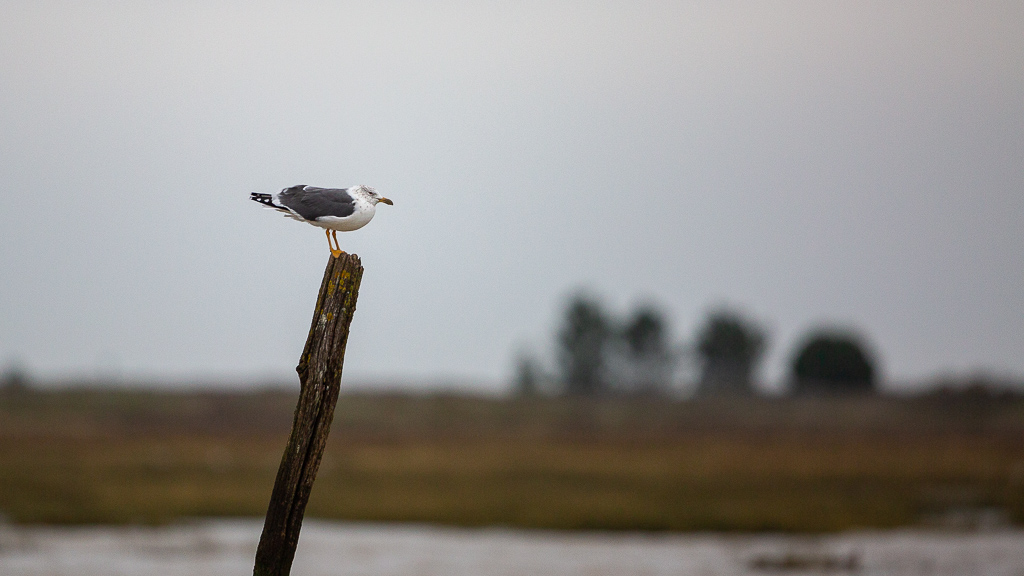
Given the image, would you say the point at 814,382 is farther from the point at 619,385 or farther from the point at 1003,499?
the point at 1003,499

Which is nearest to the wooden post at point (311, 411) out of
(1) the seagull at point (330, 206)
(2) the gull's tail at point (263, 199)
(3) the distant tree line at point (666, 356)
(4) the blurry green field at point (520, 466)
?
(1) the seagull at point (330, 206)

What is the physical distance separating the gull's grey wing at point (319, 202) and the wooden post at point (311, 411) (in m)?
1.09

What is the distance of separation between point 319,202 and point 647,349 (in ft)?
263

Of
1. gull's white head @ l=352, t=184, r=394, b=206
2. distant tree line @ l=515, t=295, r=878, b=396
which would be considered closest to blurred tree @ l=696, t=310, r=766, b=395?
distant tree line @ l=515, t=295, r=878, b=396

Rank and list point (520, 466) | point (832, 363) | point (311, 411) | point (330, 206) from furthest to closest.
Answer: point (832, 363) → point (520, 466) → point (330, 206) → point (311, 411)

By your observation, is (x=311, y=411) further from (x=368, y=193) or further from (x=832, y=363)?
(x=832, y=363)

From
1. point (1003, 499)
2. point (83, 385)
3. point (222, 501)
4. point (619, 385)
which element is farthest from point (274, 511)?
point (619, 385)

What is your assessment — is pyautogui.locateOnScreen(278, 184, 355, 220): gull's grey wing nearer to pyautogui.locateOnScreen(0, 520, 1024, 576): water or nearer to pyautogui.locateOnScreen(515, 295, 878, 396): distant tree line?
pyautogui.locateOnScreen(0, 520, 1024, 576): water

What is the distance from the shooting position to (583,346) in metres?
87.2

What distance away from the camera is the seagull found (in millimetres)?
8273

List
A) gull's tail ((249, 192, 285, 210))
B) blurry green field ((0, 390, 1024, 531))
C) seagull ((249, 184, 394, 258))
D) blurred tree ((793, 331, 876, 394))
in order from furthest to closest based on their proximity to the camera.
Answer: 1. blurred tree ((793, 331, 876, 394))
2. blurry green field ((0, 390, 1024, 531))
3. gull's tail ((249, 192, 285, 210))
4. seagull ((249, 184, 394, 258))

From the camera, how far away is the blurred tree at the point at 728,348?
282ft

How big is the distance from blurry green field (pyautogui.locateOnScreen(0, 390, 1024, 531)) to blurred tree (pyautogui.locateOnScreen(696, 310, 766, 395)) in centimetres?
2688

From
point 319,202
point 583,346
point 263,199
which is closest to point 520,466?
point 263,199
